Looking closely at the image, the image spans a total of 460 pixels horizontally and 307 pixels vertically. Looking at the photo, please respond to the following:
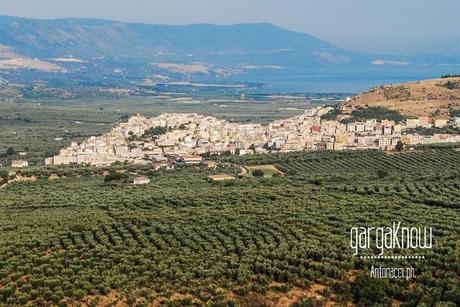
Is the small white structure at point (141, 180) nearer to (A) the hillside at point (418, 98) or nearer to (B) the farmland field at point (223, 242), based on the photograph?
(B) the farmland field at point (223, 242)

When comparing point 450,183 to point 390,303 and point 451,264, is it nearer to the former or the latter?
point 451,264

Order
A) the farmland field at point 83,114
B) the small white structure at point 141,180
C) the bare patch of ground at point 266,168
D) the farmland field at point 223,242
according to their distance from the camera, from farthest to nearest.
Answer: the farmland field at point 83,114, the bare patch of ground at point 266,168, the small white structure at point 141,180, the farmland field at point 223,242

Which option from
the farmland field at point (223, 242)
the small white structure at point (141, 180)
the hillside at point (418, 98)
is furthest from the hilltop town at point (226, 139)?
the farmland field at point (223, 242)

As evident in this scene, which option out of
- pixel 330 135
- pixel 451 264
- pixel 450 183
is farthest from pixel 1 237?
pixel 330 135

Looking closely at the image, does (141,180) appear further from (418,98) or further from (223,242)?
(418,98)

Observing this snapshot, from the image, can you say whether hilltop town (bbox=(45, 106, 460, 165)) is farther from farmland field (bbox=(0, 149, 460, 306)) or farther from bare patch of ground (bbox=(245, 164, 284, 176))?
farmland field (bbox=(0, 149, 460, 306))
